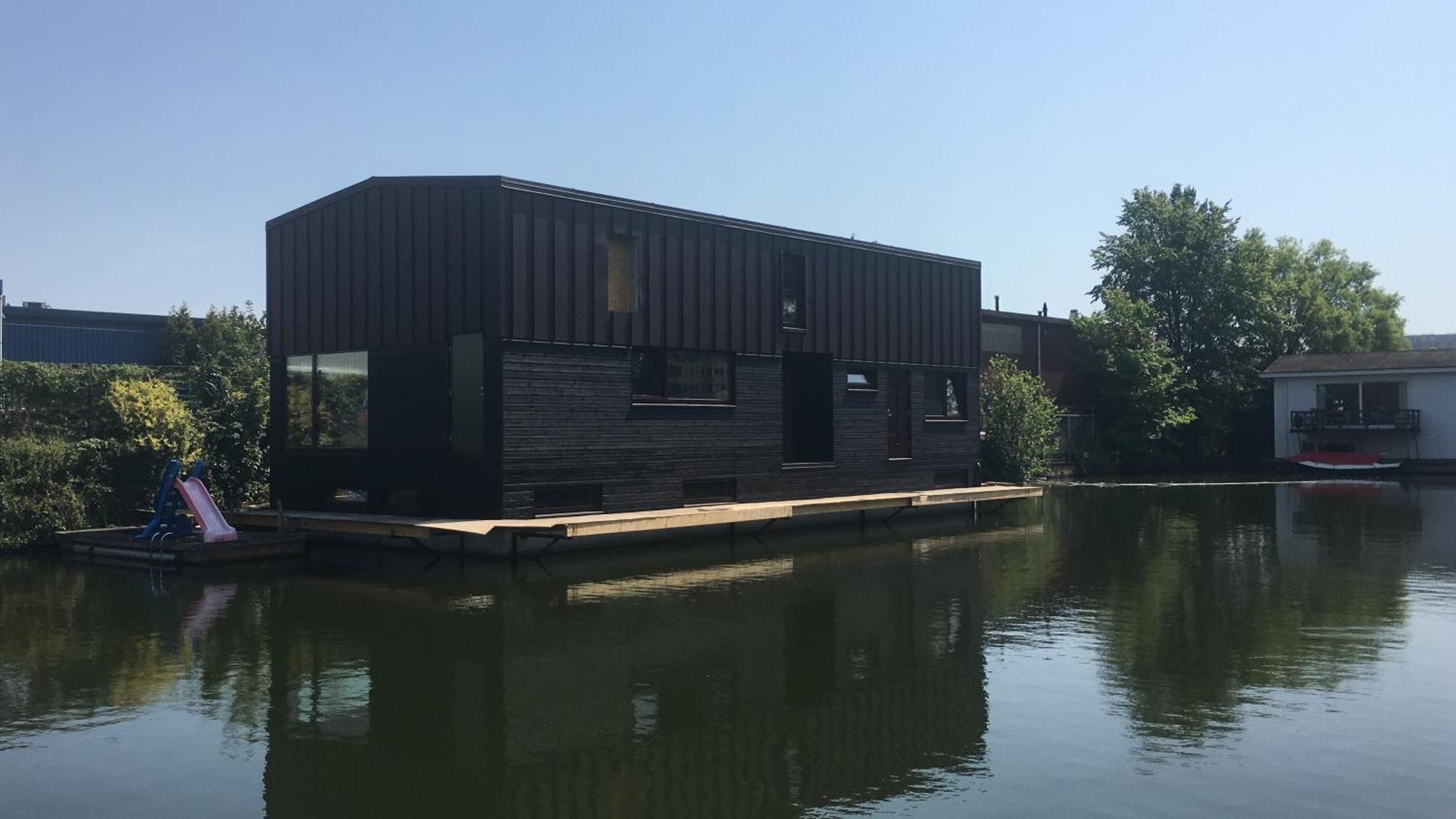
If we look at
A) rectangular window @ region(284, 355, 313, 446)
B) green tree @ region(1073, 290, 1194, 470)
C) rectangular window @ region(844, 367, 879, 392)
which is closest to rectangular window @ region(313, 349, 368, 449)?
rectangular window @ region(284, 355, 313, 446)

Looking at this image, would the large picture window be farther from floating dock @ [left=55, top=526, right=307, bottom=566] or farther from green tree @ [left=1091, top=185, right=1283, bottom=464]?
green tree @ [left=1091, top=185, right=1283, bottom=464]

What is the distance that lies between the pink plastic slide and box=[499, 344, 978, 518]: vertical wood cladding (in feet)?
14.7

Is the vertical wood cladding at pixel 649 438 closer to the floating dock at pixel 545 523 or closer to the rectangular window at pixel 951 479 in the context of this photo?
the floating dock at pixel 545 523

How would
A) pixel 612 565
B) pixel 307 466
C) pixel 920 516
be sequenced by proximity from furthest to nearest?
pixel 920 516 < pixel 307 466 < pixel 612 565

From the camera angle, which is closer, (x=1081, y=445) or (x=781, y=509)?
(x=781, y=509)

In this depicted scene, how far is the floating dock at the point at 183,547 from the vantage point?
57.7 ft

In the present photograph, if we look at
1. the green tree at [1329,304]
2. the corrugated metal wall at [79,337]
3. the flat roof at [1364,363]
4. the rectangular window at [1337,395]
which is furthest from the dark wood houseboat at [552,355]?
the green tree at [1329,304]

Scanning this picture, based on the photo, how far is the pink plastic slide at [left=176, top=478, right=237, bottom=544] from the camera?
18.2m

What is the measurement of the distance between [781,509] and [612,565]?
4703mm

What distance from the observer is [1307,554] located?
1920 centimetres

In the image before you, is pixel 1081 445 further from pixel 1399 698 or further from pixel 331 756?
pixel 331 756

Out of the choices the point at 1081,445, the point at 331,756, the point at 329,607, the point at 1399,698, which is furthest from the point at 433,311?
the point at 1081,445

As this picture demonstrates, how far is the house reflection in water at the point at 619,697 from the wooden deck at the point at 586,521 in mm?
2006

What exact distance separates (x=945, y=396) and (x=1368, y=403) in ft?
94.6
